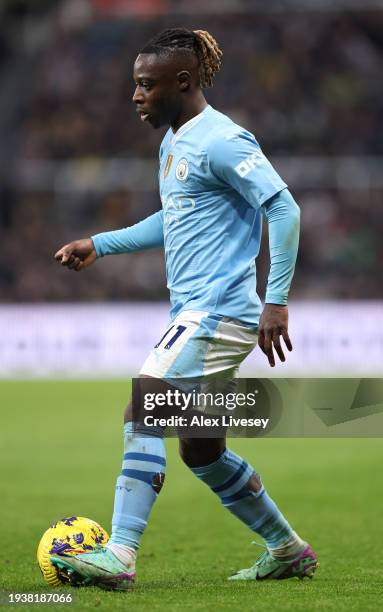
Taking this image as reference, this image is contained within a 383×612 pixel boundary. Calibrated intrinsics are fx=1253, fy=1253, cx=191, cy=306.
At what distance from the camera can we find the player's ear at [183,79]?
5.29 m

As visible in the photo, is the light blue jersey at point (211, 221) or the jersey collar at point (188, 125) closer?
the light blue jersey at point (211, 221)

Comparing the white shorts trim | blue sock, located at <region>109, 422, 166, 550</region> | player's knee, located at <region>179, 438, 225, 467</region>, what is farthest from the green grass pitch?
A: the white shorts trim

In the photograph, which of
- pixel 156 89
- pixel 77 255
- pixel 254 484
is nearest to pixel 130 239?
pixel 77 255

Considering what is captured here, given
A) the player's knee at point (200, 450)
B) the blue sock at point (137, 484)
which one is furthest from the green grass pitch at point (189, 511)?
the player's knee at point (200, 450)

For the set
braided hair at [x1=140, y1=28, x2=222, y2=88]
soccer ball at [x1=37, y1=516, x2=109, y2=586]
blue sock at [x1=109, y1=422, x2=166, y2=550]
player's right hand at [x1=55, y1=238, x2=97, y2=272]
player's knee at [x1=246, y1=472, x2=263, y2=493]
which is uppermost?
braided hair at [x1=140, y1=28, x2=222, y2=88]

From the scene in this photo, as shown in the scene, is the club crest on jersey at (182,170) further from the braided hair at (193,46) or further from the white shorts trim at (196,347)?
the white shorts trim at (196,347)

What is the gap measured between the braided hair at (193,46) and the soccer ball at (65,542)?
198cm

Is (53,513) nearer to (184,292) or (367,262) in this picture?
(184,292)

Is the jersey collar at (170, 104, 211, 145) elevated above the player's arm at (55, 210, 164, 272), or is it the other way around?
the jersey collar at (170, 104, 211, 145)

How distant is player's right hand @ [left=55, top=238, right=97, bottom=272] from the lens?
556 centimetres

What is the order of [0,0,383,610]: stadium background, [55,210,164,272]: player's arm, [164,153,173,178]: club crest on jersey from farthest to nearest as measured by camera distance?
[0,0,383,610]: stadium background < [55,210,164,272]: player's arm < [164,153,173,178]: club crest on jersey

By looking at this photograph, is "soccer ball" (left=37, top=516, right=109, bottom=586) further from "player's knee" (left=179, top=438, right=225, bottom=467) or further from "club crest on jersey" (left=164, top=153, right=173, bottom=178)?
"club crest on jersey" (left=164, top=153, right=173, bottom=178)

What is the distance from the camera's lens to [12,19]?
28422 millimetres

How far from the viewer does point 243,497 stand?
5559 mm
